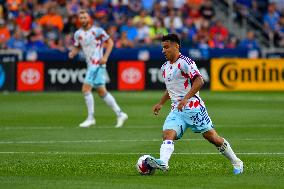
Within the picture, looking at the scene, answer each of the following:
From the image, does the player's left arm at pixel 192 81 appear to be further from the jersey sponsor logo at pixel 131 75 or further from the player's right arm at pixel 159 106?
the jersey sponsor logo at pixel 131 75

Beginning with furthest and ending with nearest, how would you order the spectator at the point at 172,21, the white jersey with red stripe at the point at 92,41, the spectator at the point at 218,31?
the spectator at the point at 218,31
the spectator at the point at 172,21
the white jersey with red stripe at the point at 92,41

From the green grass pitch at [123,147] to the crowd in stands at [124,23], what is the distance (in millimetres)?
6251

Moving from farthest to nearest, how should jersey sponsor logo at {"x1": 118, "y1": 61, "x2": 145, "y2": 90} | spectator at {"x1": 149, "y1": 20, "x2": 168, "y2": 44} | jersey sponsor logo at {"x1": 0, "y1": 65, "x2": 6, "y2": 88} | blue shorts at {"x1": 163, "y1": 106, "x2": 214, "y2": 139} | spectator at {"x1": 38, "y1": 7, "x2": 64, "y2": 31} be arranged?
spectator at {"x1": 149, "y1": 20, "x2": 168, "y2": 44} → spectator at {"x1": 38, "y1": 7, "x2": 64, "y2": 31} → jersey sponsor logo at {"x1": 118, "y1": 61, "x2": 145, "y2": 90} → jersey sponsor logo at {"x1": 0, "y1": 65, "x2": 6, "y2": 88} → blue shorts at {"x1": 163, "y1": 106, "x2": 214, "y2": 139}

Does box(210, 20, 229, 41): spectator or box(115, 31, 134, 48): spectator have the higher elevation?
box(210, 20, 229, 41): spectator

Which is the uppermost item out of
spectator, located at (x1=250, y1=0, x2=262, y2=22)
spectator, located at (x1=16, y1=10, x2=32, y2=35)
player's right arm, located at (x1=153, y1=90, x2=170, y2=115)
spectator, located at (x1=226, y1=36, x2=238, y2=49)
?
spectator, located at (x1=250, y1=0, x2=262, y2=22)

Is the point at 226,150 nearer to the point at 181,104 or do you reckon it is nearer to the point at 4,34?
the point at 181,104

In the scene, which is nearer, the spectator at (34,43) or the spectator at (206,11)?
the spectator at (34,43)

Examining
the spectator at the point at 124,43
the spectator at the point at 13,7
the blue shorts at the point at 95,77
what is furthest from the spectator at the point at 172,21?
the blue shorts at the point at 95,77

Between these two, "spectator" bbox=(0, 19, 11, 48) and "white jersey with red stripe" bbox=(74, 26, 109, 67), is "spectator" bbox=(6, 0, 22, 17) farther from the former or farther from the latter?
"white jersey with red stripe" bbox=(74, 26, 109, 67)

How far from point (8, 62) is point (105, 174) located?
754 inches

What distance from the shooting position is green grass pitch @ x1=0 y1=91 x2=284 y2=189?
1130 cm

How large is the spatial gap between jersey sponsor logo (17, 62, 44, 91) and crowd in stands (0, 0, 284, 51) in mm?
1469

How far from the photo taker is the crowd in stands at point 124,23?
3334cm

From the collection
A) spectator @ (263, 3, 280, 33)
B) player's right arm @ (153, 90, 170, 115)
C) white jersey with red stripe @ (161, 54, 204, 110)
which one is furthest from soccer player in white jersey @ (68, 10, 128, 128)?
spectator @ (263, 3, 280, 33)
